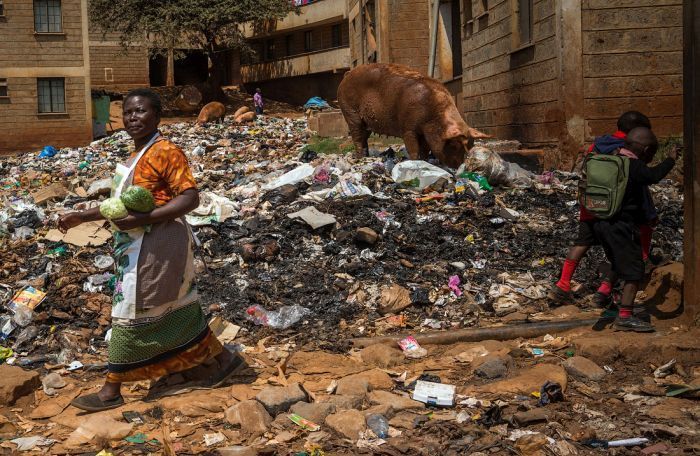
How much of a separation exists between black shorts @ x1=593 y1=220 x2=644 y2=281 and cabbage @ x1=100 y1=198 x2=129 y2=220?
2952mm

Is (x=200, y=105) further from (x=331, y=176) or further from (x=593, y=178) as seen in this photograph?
(x=593, y=178)

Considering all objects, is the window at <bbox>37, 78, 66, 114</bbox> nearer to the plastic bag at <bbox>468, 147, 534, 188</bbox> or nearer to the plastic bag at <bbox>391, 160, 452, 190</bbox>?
the plastic bag at <bbox>391, 160, 452, 190</bbox>

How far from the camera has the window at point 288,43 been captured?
37.6 m

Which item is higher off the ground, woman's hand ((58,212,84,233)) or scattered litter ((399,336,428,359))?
woman's hand ((58,212,84,233))

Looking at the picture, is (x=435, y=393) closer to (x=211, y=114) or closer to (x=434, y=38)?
(x=434, y=38)

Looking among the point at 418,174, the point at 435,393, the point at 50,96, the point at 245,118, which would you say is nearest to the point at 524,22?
the point at 418,174

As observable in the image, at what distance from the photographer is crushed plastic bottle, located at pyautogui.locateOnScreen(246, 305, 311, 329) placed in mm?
5500

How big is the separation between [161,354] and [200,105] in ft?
93.4

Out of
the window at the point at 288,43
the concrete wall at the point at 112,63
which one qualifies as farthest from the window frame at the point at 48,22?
the window at the point at 288,43

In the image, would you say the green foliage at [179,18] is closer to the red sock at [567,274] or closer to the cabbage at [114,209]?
the red sock at [567,274]

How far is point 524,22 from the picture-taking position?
37.8 feet

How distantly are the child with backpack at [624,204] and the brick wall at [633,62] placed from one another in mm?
4984

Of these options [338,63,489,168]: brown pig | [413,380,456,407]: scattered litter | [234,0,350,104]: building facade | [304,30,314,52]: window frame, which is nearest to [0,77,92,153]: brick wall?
[234,0,350,104]: building facade

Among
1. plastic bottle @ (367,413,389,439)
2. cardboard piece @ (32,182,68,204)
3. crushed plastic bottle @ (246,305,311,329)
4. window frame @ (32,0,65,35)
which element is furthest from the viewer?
window frame @ (32,0,65,35)
